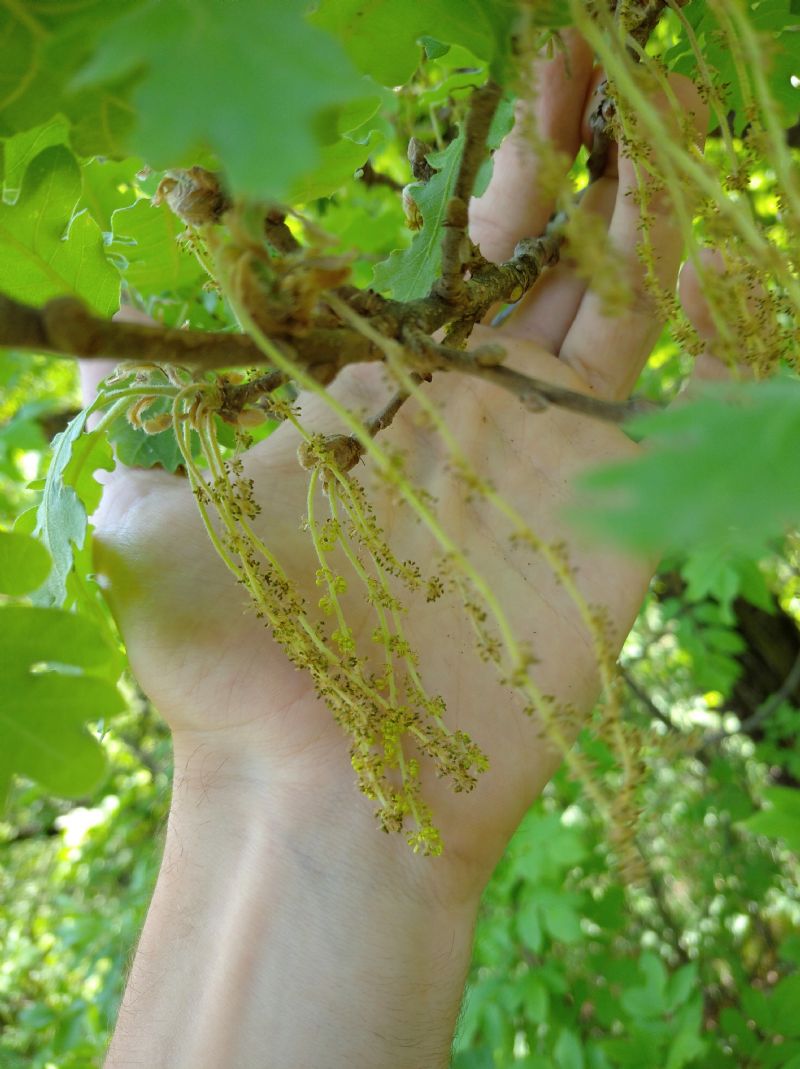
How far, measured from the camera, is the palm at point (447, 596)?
1.27 m

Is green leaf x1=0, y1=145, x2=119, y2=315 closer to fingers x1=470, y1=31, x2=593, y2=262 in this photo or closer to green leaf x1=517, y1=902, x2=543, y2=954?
fingers x1=470, y1=31, x2=593, y2=262

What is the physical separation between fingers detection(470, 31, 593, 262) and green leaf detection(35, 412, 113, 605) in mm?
741

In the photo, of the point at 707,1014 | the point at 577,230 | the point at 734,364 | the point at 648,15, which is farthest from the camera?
the point at 707,1014

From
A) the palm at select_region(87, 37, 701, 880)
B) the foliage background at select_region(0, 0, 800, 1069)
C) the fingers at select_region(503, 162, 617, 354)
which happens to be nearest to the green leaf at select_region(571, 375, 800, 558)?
the foliage background at select_region(0, 0, 800, 1069)

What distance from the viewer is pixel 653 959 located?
1577mm

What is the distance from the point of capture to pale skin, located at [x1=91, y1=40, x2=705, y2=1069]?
1250 mm

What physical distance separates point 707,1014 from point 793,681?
1495 mm

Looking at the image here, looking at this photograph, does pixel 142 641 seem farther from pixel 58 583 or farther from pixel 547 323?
pixel 547 323

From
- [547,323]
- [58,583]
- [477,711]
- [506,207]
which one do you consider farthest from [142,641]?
[506,207]

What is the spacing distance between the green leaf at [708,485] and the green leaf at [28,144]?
0.81 meters

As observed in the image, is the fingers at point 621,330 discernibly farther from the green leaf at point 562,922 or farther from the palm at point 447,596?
the green leaf at point 562,922

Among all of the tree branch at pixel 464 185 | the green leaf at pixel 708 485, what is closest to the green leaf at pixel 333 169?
the tree branch at pixel 464 185

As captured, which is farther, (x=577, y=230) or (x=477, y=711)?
(x=477, y=711)

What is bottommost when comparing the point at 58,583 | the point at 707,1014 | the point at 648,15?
the point at 707,1014
